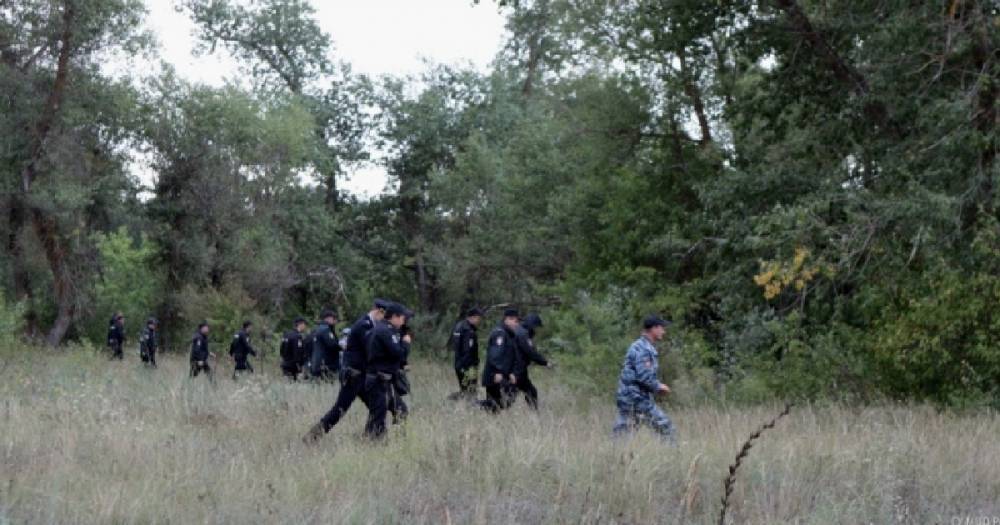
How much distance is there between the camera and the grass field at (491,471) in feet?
27.6

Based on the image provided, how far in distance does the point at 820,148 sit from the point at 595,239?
11480 mm

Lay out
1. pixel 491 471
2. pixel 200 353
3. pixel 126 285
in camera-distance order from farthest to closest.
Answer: pixel 126 285 < pixel 200 353 < pixel 491 471

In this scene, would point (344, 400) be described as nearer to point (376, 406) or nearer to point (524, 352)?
point (376, 406)

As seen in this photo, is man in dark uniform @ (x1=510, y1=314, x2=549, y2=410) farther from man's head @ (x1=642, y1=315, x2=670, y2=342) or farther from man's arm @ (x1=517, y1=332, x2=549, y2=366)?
man's head @ (x1=642, y1=315, x2=670, y2=342)

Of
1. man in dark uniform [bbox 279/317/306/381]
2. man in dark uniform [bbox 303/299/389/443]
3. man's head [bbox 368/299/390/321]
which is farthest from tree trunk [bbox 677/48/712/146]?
man in dark uniform [bbox 303/299/389/443]

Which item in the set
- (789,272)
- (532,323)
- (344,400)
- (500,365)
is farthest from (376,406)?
(789,272)

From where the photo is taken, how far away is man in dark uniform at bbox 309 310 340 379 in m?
20.2

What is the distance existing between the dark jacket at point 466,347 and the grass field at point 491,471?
282 centimetres

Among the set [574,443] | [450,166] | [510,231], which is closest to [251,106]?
[450,166]

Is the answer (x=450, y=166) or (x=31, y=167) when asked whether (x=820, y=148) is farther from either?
(x=450, y=166)

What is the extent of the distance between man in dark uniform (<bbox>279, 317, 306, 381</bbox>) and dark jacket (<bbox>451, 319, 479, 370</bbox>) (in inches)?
353

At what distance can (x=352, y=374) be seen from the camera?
41.2 ft

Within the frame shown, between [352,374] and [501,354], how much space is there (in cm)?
314

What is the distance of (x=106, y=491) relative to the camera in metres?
8.55
